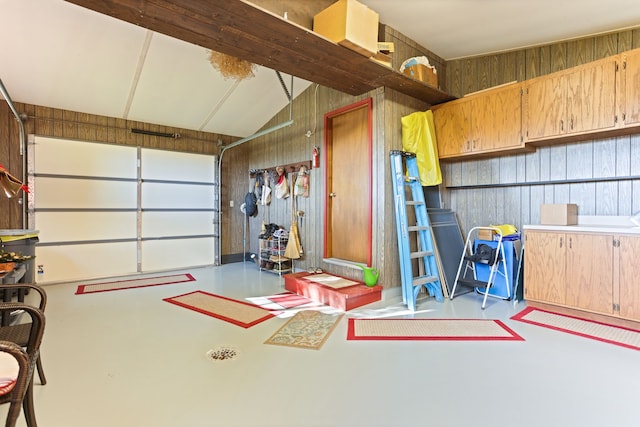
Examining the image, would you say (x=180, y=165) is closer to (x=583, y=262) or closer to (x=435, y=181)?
(x=435, y=181)

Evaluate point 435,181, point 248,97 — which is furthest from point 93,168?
point 435,181

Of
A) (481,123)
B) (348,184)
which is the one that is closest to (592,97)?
(481,123)

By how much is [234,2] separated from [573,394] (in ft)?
11.7

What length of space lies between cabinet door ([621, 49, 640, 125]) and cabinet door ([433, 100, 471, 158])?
4.84 ft

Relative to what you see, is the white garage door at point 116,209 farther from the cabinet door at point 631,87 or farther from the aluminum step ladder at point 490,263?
the cabinet door at point 631,87

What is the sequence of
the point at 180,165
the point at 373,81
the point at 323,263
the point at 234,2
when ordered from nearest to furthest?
the point at 234,2 < the point at 373,81 < the point at 323,263 < the point at 180,165

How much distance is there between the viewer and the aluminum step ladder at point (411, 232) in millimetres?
3916

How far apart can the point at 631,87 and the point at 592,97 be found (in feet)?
0.95

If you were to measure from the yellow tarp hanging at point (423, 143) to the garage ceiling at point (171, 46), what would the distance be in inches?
41.0

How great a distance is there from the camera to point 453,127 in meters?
4.34

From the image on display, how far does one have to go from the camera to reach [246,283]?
17.0 feet

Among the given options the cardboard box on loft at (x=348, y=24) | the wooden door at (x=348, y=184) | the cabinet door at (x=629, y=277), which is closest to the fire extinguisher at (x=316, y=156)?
the wooden door at (x=348, y=184)

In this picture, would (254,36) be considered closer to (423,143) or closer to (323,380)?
(423,143)

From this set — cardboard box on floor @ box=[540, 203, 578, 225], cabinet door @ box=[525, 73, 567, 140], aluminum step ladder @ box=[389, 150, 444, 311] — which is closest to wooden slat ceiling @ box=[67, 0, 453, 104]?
aluminum step ladder @ box=[389, 150, 444, 311]
